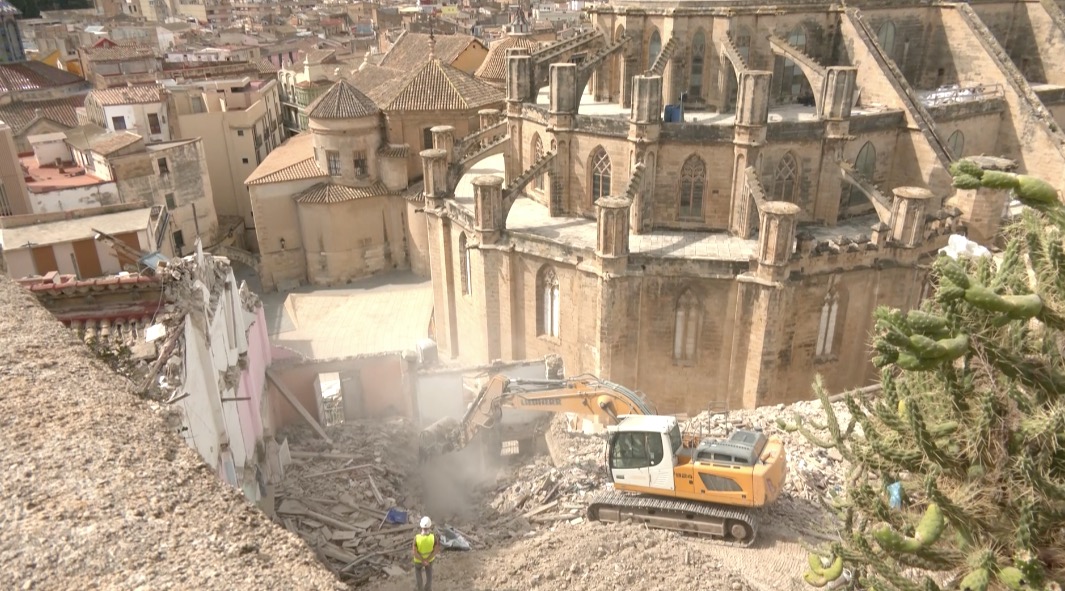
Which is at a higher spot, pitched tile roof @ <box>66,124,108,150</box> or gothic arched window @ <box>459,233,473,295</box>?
pitched tile roof @ <box>66,124,108,150</box>

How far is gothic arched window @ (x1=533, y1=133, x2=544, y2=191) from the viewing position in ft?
87.6

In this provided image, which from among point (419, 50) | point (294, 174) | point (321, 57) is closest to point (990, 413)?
point (294, 174)

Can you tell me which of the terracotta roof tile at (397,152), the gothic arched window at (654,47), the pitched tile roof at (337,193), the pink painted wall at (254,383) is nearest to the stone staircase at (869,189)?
the gothic arched window at (654,47)

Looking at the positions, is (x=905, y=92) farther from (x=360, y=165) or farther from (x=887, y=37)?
(x=360, y=165)

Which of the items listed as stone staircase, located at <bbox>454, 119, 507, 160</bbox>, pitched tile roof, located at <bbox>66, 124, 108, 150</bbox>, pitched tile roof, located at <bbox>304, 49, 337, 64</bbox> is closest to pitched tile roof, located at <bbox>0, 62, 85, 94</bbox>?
pitched tile roof, located at <bbox>66, 124, 108, 150</bbox>

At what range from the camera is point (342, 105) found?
35188 mm

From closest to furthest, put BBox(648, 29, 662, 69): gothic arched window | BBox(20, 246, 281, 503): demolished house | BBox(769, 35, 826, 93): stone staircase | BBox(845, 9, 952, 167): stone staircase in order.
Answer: BBox(20, 246, 281, 503): demolished house, BBox(769, 35, 826, 93): stone staircase, BBox(845, 9, 952, 167): stone staircase, BBox(648, 29, 662, 69): gothic arched window

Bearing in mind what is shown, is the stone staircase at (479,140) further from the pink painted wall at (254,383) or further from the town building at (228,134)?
the town building at (228,134)

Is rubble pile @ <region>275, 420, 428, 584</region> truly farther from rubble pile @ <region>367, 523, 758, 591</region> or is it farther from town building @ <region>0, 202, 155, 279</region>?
town building @ <region>0, 202, 155, 279</region>

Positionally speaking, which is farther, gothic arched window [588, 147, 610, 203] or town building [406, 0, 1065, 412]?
gothic arched window [588, 147, 610, 203]

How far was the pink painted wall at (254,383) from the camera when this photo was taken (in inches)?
656

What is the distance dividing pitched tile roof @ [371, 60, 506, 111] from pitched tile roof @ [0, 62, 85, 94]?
2318 cm

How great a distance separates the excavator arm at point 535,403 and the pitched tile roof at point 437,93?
811 inches

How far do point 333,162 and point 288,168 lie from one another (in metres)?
2.24
